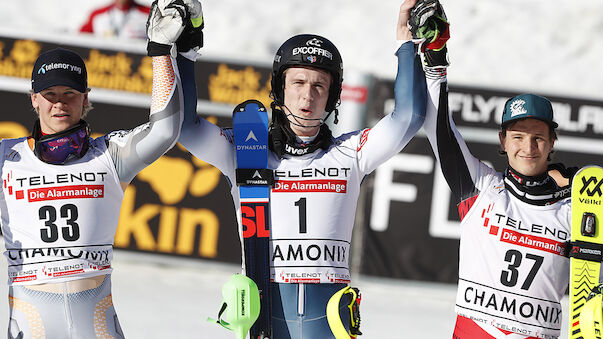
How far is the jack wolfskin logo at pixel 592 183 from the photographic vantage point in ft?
13.6

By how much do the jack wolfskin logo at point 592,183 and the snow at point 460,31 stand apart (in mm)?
10216

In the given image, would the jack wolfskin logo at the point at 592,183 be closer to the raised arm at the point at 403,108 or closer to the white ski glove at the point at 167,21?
the raised arm at the point at 403,108

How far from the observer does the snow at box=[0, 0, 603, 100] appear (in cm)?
1473

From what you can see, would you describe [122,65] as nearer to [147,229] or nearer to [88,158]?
[147,229]

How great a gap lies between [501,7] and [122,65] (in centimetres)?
921

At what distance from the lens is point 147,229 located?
8.89 metres

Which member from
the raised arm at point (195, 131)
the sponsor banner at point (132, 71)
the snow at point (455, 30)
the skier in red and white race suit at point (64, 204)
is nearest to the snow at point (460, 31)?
the snow at point (455, 30)

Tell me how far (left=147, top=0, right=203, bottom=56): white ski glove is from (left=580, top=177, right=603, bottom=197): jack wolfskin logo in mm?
2146

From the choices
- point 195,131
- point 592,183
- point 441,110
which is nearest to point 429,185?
point 592,183

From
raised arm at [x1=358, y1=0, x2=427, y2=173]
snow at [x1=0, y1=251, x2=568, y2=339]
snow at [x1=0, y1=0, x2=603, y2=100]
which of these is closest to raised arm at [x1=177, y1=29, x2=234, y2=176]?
raised arm at [x1=358, y1=0, x2=427, y2=173]

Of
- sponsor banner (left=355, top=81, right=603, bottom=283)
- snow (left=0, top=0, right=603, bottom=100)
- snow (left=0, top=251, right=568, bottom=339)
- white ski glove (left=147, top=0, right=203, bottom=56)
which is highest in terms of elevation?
snow (left=0, top=0, right=603, bottom=100)

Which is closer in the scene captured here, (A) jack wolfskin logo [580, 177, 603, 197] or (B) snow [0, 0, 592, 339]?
(A) jack wolfskin logo [580, 177, 603, 197]

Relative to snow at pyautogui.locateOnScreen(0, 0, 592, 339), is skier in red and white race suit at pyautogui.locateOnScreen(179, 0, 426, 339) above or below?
below

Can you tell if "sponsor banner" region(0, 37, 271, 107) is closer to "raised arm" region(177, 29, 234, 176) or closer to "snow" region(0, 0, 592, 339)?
"snow" region(0, 0, 592, 339)
